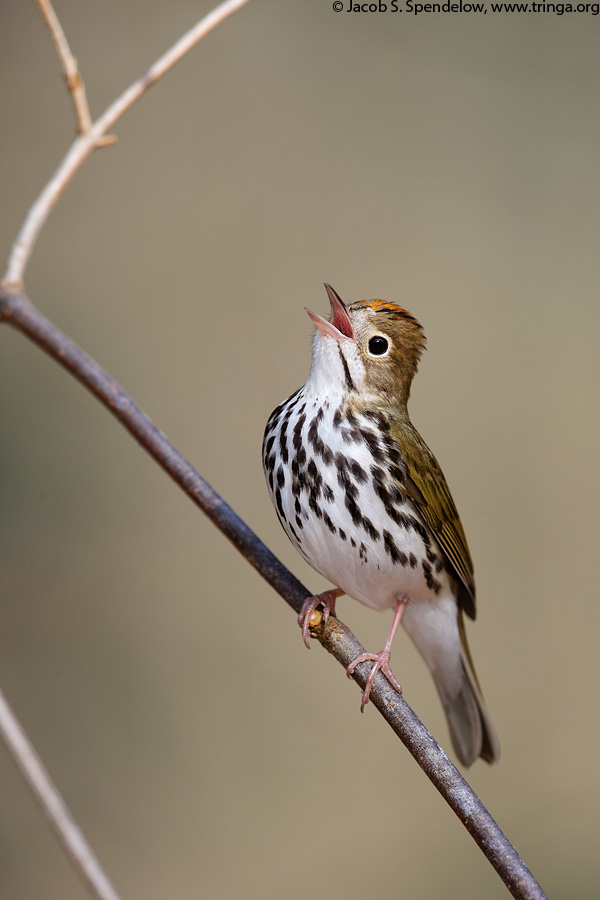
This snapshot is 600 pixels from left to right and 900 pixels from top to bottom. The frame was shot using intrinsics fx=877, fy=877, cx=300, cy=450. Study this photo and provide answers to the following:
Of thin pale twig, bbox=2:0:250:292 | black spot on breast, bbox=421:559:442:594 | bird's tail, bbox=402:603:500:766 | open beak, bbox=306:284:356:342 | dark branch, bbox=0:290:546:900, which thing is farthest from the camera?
bird's tail, bbox=402:603:500:766

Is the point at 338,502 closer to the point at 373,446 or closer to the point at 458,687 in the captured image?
the point at 373,446

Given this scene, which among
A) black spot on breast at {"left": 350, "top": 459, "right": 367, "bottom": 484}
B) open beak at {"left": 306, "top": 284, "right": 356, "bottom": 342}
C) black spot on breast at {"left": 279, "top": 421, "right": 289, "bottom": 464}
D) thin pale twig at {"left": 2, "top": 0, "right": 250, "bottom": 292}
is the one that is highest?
thin pale twig at {"left": 2, "top": 0, "right": 250, "bottom": 292}

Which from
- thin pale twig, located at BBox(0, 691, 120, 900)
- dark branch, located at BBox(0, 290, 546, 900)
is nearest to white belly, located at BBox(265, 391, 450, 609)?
dark branch, located at BBox(0, 290, 546, 900)

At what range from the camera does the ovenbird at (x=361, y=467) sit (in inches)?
74.0

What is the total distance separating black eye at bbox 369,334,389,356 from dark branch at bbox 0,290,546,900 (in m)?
0.65

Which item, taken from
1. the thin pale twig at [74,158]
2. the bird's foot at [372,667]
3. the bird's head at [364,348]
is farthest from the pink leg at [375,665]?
the thin pale twig at [74,158]

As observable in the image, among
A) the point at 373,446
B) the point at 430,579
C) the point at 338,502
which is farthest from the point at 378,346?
the point at 430,579

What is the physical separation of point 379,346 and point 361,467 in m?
0.28

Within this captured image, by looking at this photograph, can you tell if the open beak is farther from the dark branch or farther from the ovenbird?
the dark branch

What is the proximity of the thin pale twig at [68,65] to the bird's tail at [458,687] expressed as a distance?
1579 mm

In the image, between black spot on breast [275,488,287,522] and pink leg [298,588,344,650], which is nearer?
pink leg [298,588,344,650]

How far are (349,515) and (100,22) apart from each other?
9.33ft

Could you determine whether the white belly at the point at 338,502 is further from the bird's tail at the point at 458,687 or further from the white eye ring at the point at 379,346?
the bird's tail at the point at 458,687

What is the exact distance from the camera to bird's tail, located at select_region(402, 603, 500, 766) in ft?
7.75
